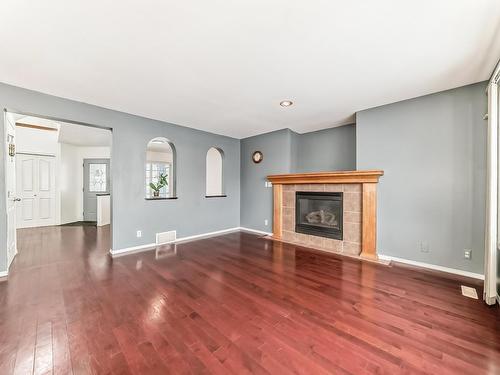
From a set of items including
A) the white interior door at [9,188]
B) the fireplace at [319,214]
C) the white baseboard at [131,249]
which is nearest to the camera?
the white interior door at [9,188]

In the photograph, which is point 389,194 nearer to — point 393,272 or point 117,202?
point 393,272

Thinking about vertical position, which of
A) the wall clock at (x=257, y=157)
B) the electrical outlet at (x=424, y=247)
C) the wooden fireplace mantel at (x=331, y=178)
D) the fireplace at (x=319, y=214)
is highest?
the wall clock at (x=257, y=157)

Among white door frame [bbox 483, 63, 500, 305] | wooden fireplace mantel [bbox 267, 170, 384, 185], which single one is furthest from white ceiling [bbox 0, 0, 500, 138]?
wooden fireplace mantel [bbox 267, 170, 384, 185]

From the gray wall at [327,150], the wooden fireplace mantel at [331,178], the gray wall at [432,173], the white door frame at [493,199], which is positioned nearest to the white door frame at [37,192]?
the wooden fireplace mantel at [331,178]

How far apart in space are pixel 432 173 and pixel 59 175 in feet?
28.8

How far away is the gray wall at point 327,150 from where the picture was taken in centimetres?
445

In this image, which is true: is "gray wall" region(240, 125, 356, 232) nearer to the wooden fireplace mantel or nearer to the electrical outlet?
the wooden fireplace mantel

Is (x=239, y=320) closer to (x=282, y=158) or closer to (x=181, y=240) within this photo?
(x=181, y=240)

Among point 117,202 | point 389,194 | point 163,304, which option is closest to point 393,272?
point 389,194

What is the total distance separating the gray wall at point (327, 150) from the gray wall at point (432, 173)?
2.82 ft

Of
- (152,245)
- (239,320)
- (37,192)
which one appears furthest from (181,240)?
(37,192)

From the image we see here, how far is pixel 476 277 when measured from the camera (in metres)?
2.69

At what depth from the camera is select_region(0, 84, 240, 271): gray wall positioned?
296 cm

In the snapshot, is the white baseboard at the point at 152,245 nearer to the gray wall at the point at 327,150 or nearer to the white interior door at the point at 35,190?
the gray wall at the point at 327,150
